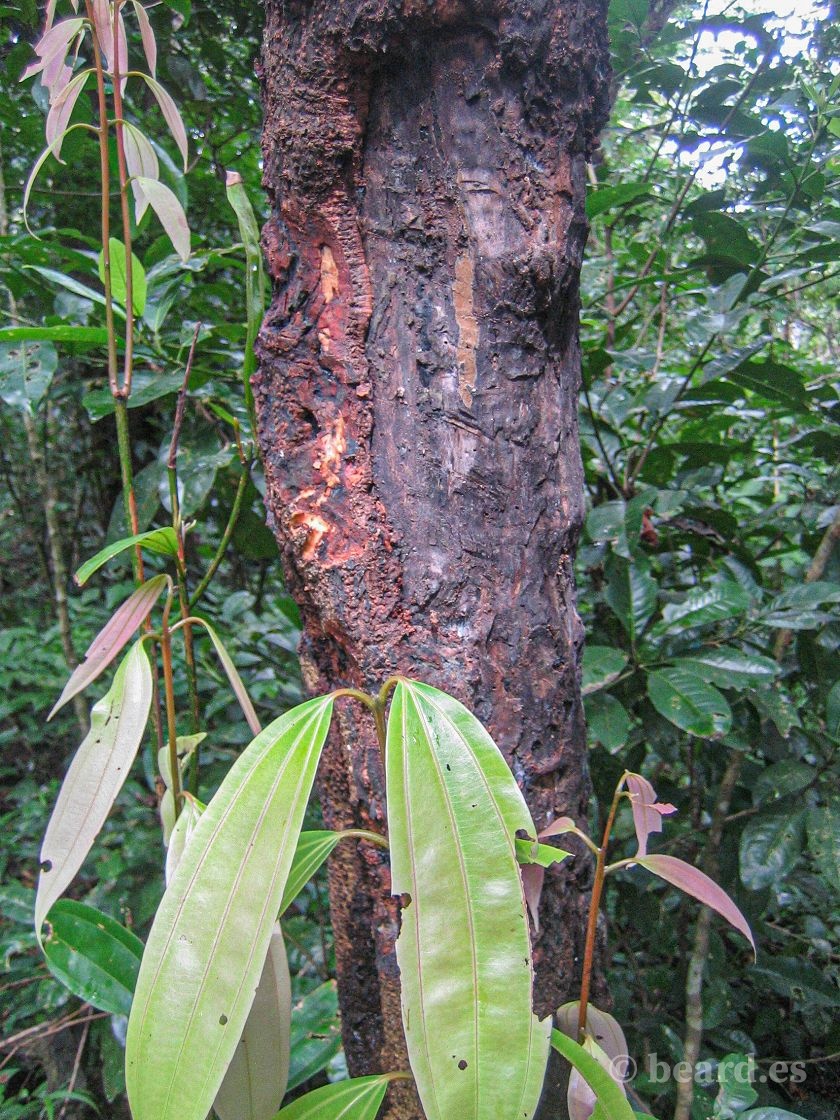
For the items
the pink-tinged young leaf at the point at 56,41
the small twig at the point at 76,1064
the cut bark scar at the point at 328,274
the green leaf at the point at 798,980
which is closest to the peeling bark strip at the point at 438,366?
the cut bark scar at the point at 328,274

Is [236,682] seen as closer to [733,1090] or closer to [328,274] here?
[328,274]

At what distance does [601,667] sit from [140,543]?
58 cm

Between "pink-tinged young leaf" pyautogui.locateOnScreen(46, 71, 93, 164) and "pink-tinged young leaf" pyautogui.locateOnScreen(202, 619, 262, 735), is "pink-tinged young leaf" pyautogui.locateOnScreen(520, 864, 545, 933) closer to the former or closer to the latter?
"pink-tinged young leaf" pyautogui.locateOnScreen(202, 619, 262, 735)

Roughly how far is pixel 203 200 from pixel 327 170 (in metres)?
1.26

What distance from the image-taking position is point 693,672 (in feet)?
2.93

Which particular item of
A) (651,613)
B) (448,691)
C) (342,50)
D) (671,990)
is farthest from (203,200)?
(671,990)

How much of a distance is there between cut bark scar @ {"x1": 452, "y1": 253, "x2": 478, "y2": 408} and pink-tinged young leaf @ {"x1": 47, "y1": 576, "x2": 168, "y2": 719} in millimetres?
301

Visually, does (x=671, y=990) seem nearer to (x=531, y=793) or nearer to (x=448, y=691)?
(x=531, y=793)

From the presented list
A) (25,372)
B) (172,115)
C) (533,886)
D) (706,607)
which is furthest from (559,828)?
(25,372)

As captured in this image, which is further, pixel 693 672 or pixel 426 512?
pixel 693 672

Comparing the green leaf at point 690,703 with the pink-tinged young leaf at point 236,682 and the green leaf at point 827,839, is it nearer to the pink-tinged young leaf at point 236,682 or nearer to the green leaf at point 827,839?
the green leaf at point 827,839

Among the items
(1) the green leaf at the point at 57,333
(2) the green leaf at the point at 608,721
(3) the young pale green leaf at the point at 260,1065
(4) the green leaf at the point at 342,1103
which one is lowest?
(4) the green leaf at the point at 342,1103

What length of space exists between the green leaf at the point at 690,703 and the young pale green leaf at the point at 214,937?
527 millimetres

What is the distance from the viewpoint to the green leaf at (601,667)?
0.90 m
